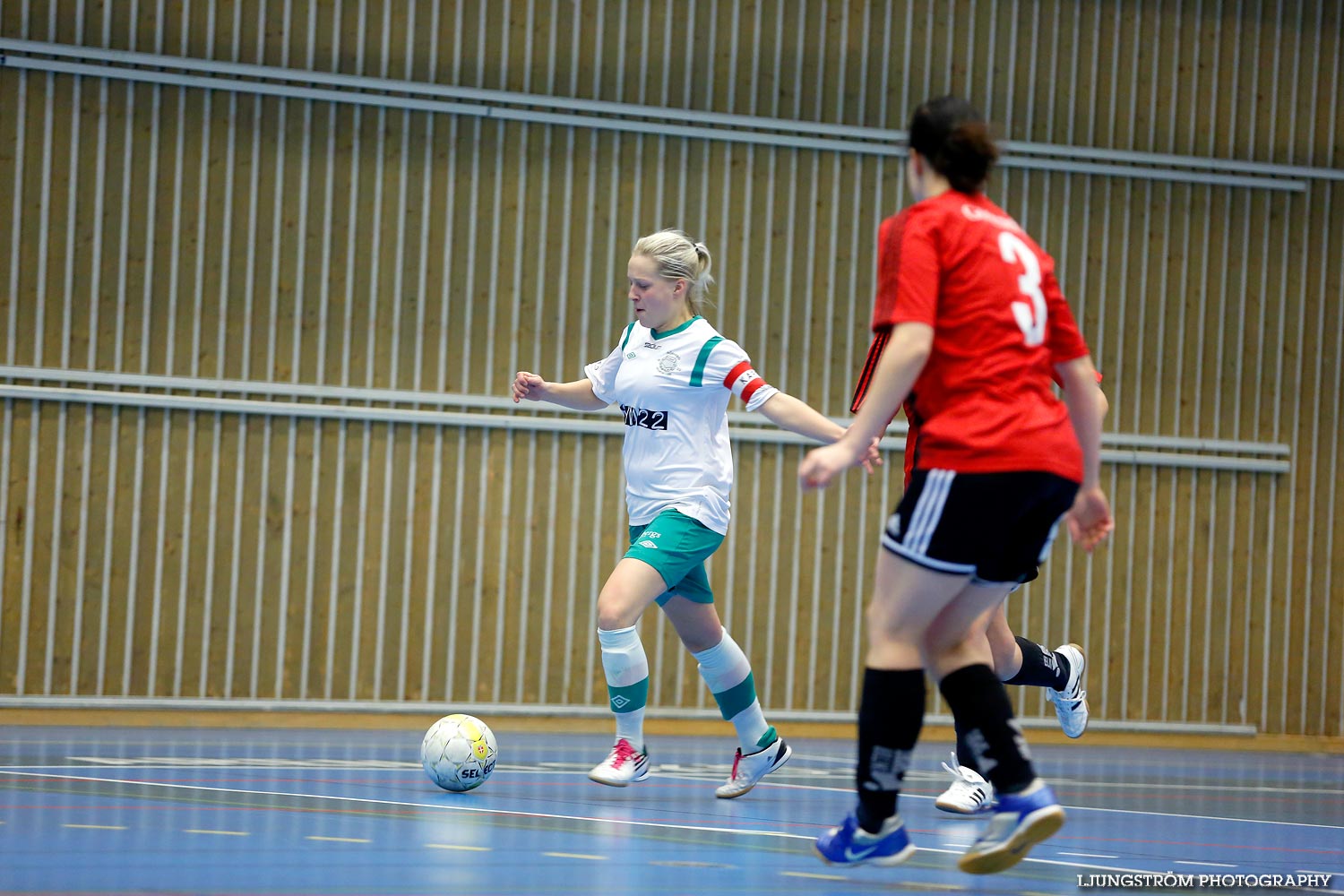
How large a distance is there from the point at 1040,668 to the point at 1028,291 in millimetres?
2526

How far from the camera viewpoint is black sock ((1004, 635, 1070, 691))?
18.2 feet

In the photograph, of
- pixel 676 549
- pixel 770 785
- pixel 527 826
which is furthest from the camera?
pixel 770 785

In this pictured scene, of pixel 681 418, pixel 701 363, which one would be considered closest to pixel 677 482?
pixel 681 418

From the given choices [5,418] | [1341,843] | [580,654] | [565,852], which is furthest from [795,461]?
[565,852]

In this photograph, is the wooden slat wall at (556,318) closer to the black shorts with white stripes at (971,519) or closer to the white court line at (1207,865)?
the white court line at (1207,865)

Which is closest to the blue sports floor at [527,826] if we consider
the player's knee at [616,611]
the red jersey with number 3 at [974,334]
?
the player's knee at [616,611]

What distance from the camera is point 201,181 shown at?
9586mm

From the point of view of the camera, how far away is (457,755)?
214 inches

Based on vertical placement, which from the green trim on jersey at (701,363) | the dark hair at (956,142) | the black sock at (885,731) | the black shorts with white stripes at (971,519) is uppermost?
the dark hair at (956,142)

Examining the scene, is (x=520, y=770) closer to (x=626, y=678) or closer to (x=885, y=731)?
(x=626, y=678)

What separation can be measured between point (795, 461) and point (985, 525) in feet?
24.1

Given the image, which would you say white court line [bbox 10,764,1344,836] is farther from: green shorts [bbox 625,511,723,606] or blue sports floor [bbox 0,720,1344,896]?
green shorts [bbox 625,511,723,606]

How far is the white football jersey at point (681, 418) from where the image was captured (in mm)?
5488

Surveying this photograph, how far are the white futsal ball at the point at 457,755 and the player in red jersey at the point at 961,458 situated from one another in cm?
216
